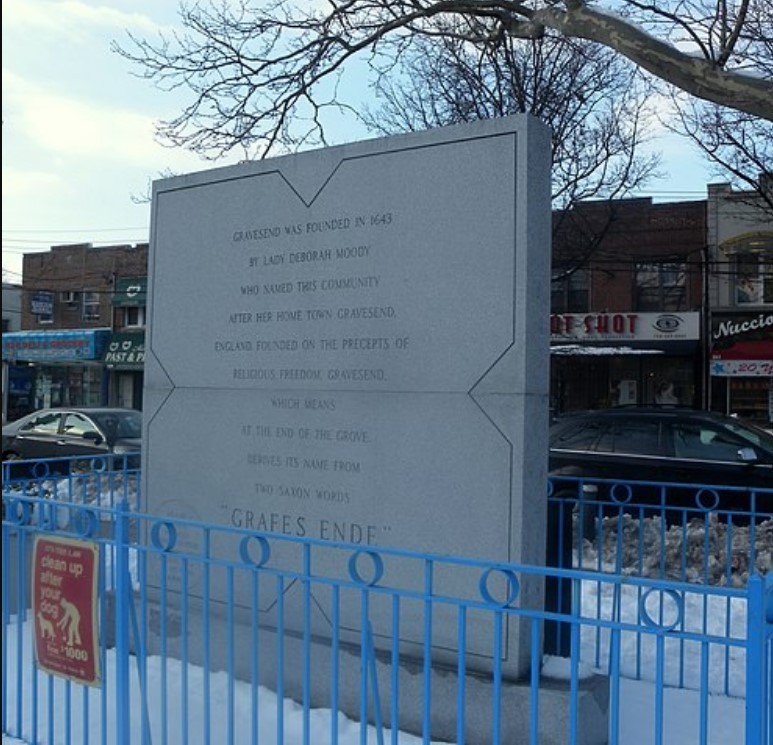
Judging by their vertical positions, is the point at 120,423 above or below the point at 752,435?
below

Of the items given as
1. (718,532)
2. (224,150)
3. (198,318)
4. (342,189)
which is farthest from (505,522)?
(224,150)

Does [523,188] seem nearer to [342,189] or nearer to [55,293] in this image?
[342,189]

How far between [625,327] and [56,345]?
21177 millimetres

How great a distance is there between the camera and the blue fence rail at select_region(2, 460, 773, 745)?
3348mm

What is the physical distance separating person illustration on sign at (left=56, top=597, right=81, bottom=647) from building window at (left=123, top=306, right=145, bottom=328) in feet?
102

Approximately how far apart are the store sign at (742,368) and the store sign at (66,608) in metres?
23.4

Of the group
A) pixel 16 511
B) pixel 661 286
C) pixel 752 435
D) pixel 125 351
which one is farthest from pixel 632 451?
pixel 125 351

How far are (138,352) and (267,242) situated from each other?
28543mm

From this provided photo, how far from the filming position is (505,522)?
→ 13.9 feet

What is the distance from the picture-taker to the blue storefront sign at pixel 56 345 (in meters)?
33.7

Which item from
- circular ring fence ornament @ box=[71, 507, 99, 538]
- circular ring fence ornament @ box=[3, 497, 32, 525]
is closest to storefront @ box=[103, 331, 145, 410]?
circular ring fence ornament @ box=[3, 497, 32, 525]

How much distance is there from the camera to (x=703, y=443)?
10414 millimetres

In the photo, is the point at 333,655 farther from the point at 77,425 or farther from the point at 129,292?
the point at 129,292

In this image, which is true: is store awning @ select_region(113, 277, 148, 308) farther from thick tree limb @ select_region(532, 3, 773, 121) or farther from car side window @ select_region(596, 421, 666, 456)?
thick tree limb @ select_region(532, 3, 773, 121)
